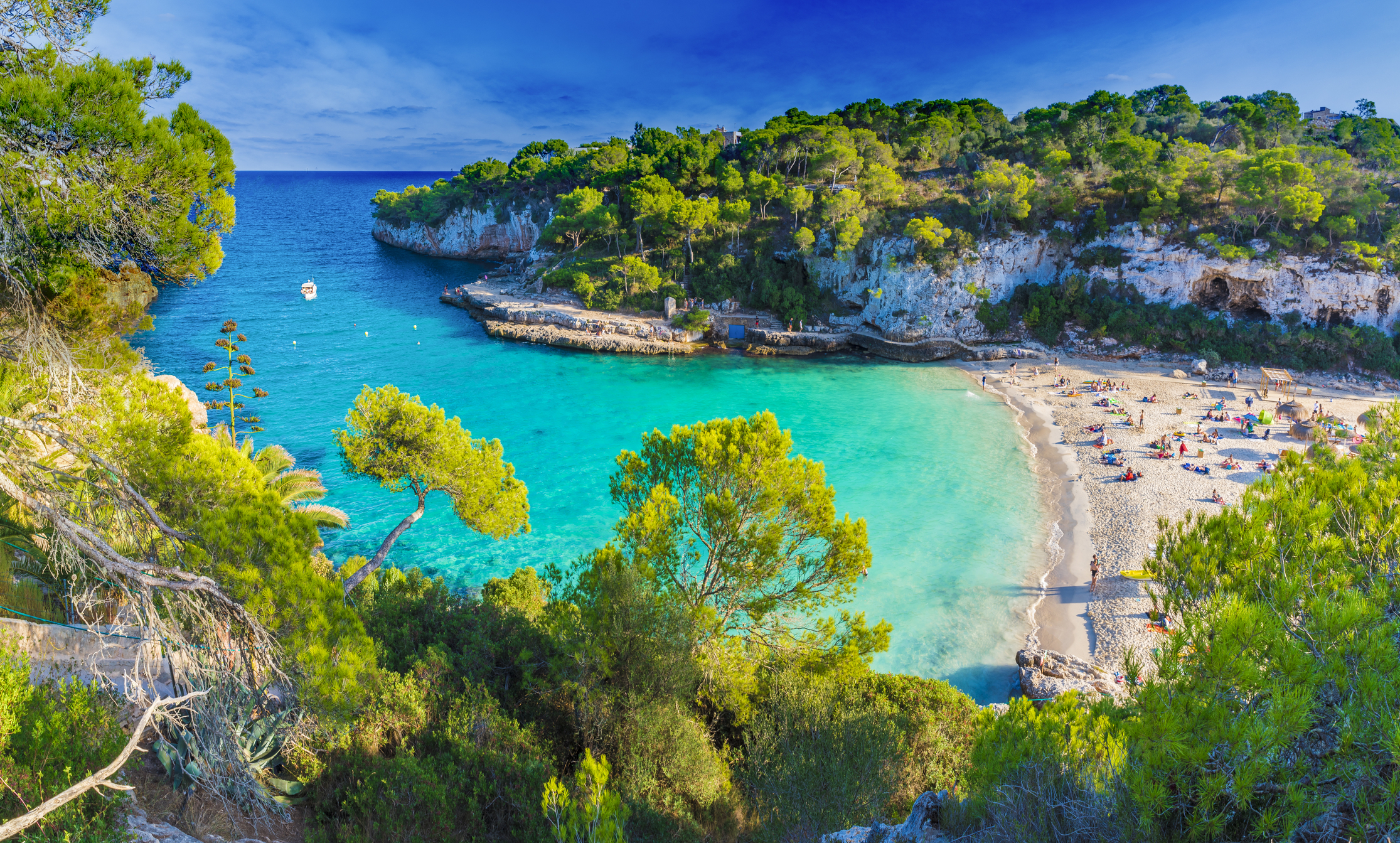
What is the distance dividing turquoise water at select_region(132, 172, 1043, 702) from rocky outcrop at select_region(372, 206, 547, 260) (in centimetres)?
2158

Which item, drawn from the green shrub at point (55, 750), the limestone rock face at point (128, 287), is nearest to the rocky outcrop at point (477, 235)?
the limestone rock face at point (128, 287)

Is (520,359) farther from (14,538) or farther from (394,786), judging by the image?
(394,786)

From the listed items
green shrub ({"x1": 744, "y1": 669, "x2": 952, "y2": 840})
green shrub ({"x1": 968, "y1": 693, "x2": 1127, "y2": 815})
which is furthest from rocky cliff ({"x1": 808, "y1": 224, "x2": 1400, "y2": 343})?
green shrub ({"x1": 968, "y1": 693, "x2": 1127, "y2": 815})

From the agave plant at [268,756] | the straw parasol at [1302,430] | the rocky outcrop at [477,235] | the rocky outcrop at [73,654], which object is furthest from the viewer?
the rocky outcrop at [477,235]

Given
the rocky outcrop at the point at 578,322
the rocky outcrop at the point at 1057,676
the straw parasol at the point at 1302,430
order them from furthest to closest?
the rocky outcrop at the point at 578,322 < the straw parasol at the point at 1302,430 < the rocky outcrop at the point at 1057,676

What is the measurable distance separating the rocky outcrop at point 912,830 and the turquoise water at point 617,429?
9614 millimetres

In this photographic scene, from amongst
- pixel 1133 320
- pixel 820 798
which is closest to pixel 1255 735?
pixel 820 798

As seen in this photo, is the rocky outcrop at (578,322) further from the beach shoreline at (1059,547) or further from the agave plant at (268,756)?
the agave plant at (268,756)

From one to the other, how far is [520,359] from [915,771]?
36.9 metres

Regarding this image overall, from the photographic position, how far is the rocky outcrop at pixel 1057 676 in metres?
13.3

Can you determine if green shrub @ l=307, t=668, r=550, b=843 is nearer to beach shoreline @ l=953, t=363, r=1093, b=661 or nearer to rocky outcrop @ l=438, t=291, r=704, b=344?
beach shoreline @ l=953, t=363, r=1093, b=661

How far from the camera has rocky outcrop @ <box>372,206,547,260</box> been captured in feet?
251

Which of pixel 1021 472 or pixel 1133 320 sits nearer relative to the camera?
pixel 1021 472

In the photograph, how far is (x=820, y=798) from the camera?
7750mm
